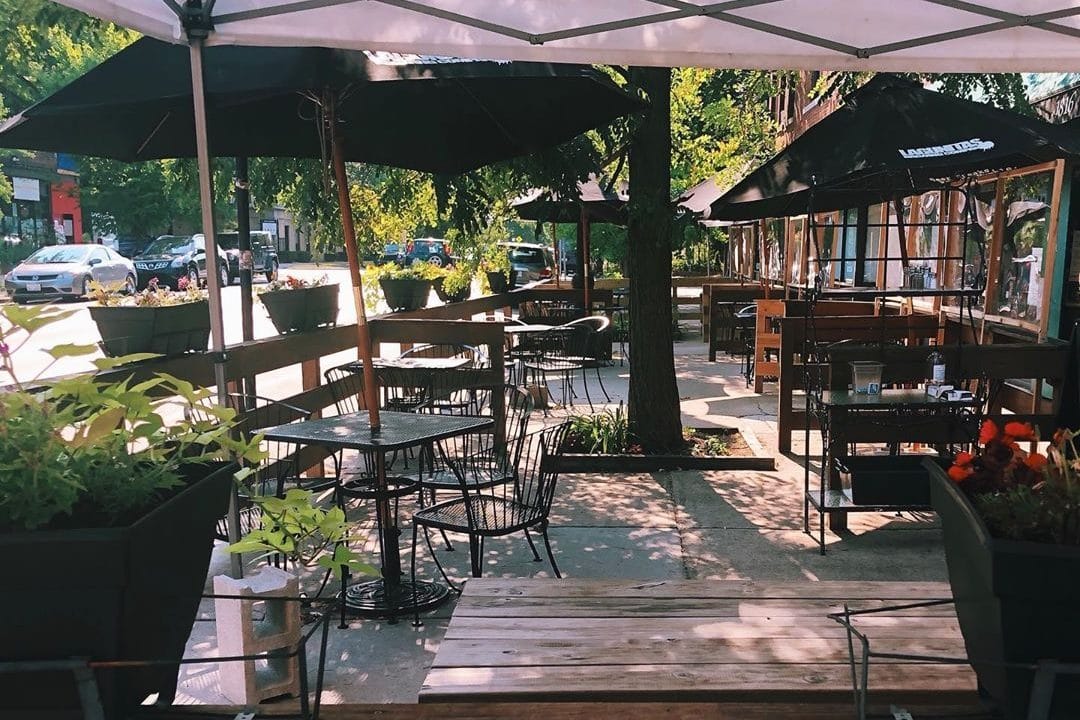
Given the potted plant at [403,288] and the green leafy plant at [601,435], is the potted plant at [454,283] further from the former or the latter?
the green leafy plant at [601,435]

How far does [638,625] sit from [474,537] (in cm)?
186

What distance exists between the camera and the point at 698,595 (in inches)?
100

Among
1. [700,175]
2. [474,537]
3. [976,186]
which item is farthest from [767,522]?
[700,175]

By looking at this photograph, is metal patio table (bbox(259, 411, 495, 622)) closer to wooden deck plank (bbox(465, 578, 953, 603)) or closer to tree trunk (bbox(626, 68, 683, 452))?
wooden deck plank (bbox(465, 578, 953, 603))

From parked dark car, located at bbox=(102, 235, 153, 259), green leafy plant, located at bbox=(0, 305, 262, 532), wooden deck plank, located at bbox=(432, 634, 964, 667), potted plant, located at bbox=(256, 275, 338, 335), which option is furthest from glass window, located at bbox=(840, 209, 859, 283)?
parked dark car, located at bbox=(102, 235, 153, 259)

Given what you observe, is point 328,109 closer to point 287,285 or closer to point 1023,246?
point 287,285

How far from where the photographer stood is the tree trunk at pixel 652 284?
6789 millimetres

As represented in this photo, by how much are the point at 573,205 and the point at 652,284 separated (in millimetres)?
1538

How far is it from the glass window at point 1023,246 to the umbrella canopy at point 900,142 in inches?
50.3

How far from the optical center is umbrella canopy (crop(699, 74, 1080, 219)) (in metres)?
4.86

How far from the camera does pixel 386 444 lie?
12.4 ft

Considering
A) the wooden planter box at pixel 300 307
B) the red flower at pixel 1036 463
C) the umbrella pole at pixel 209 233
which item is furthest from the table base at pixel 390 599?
the red flower at pixel 1036 463

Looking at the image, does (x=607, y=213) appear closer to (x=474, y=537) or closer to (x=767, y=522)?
(x=767, y=522)

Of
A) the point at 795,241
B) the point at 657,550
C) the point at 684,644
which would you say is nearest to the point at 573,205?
the point at 657,550
